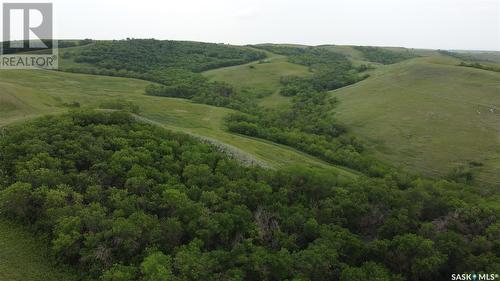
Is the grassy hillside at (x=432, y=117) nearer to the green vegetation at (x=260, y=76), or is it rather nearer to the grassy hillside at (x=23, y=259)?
the green vegetation at (x=260, y=76)

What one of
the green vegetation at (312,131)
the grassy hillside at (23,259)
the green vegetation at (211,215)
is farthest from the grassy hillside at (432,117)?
the grassy hillside at (23,259)

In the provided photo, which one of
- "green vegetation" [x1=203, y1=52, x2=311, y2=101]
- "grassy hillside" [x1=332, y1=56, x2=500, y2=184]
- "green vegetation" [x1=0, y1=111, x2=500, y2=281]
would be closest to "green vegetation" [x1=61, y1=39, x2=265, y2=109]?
"green vegetation" [x1=203, y1=52, x2=311, y2=101]

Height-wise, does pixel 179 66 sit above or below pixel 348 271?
above

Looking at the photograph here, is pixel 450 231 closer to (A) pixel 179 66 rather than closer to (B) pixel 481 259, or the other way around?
(B) pixel 481 259

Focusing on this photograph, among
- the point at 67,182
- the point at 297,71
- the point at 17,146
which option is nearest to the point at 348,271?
the point at 67,182

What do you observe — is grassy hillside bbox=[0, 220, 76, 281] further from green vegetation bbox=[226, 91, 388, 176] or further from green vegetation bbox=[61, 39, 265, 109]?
green vegetation bbox=[61, 39, 265, 109]
